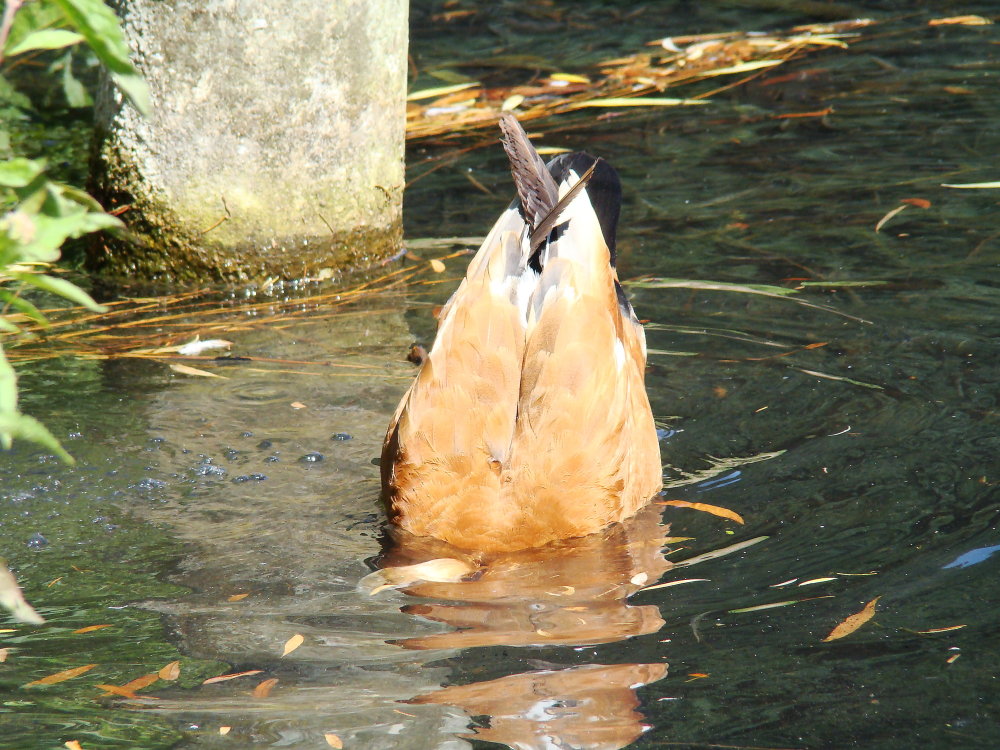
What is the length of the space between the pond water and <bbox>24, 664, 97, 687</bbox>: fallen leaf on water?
0.09ft

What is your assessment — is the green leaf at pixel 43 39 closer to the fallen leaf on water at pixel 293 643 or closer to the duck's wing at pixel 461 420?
the fallen leaf on water at pixel 293 643

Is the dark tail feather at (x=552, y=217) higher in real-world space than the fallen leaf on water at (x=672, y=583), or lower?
higher

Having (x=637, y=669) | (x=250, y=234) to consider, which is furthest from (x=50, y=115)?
(x=637, y=669)

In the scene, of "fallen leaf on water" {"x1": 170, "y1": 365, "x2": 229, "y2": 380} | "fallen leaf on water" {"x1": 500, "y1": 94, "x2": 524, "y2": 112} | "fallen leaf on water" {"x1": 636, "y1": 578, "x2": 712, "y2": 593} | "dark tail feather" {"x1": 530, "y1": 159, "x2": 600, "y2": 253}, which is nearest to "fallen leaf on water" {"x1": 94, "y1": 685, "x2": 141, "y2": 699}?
"fallen leaf on water" {"x1": 636, "y1": 578, "x2": 712, "y2": 593}

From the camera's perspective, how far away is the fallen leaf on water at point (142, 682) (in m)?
2.61

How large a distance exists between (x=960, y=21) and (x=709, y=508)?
5522 millimetres

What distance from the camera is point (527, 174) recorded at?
3398 mm

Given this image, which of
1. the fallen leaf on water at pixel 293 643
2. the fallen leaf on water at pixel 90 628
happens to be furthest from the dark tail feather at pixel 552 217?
the fallen leaf on water at pixel 90 628

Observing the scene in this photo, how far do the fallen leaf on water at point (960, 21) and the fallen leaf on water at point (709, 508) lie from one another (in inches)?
214

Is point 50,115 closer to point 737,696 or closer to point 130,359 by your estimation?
point 130,359

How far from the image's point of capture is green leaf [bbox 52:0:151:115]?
4.99 ft

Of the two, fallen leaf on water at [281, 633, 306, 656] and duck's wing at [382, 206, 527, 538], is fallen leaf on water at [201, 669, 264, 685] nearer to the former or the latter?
fallen leaf on water at [281, 633, 306, 656]

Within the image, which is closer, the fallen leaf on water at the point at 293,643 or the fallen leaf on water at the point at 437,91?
the fallen leaf on water at the point at 293,643

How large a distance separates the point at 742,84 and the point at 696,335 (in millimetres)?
3091
